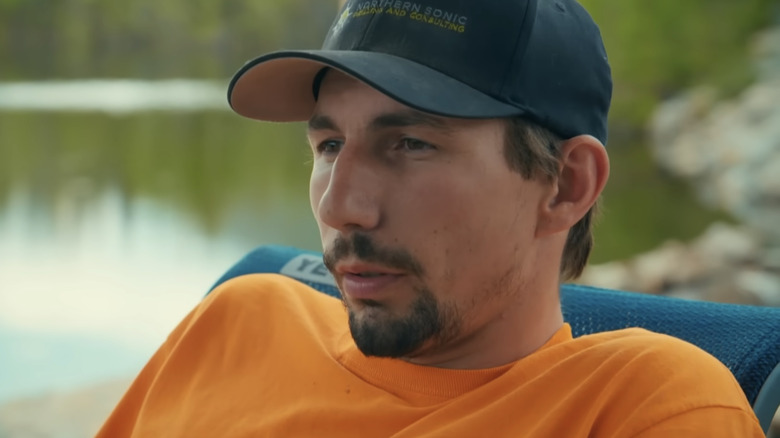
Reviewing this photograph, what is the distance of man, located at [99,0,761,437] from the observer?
32.7 inches

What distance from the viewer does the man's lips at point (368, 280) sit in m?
0.88

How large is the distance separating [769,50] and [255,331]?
2.75m

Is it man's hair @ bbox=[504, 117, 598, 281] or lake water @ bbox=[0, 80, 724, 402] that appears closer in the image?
man's hair @ bbox=[504, 117, 598, 281]

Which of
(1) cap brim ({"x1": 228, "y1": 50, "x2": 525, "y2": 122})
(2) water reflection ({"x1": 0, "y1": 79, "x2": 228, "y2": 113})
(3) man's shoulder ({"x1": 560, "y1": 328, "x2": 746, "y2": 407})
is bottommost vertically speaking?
(2) water reflection ({"x1": 0, "y1": 79, "x2": 228, "y2": 113})

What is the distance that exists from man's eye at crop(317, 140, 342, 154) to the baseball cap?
0.10m

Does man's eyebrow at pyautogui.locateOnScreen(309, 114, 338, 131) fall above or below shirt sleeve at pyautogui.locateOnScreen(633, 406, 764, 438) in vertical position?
above

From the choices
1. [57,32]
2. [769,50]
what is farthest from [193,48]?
[769,50]

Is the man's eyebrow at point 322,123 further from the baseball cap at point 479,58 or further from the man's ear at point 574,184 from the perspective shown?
the man's ear at point 574,184

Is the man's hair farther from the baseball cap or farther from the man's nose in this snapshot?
the man's nose

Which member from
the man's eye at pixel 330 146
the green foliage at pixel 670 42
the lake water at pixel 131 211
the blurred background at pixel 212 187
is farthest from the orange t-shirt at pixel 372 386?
the green foliage at pixel 670 42

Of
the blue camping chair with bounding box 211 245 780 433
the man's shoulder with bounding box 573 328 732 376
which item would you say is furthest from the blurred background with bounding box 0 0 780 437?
the man's shoulder with bounding box 573 328 732 376

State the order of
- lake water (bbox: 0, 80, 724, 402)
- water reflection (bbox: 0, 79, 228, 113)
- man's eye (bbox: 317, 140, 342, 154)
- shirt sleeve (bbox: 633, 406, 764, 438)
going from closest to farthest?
shirt sleeve (bbox: 633, 406, 764, 438)
man's eye (bbox: 317, 140, 342, 154)
lake water (bbox: 0, 80, 724, 402)
water reflection (bbox: 0, 79, 228, 113)

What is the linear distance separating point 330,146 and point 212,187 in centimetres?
311

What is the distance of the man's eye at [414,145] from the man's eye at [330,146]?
0.31 feet
